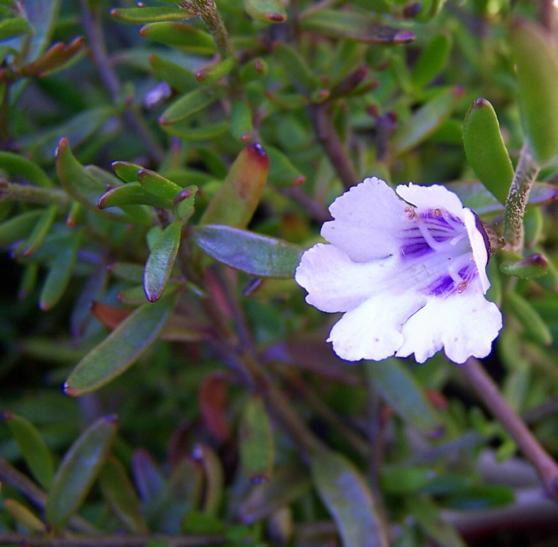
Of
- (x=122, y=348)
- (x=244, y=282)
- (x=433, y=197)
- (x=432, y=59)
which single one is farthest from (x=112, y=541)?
→ (x=432, y=59)

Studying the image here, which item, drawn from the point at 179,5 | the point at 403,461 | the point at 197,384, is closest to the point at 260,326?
the point at 197,384

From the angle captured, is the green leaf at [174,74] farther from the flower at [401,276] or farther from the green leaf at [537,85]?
the green leaf at [537,85]

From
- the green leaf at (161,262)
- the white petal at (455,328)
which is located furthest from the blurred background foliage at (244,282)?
the white petal at (455,328)

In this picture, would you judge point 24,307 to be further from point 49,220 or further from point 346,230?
point 346,230

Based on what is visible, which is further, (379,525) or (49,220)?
(379,525)

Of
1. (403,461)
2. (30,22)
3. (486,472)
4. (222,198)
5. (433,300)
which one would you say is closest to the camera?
(433,300)

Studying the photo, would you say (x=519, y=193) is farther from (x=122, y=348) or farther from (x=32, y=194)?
(x=32, y=194)

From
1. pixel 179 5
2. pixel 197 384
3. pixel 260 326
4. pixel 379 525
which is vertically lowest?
pixel 197 384
